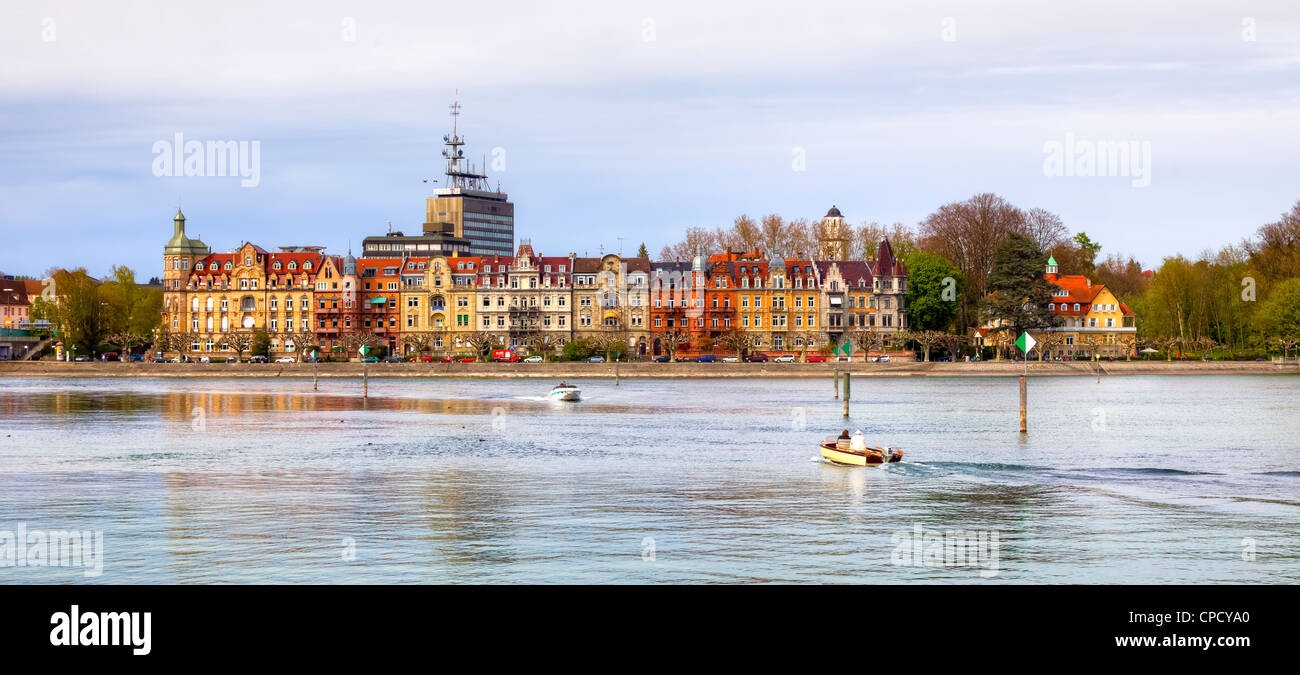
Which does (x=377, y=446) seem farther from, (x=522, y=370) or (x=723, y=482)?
(x=522, y=370)

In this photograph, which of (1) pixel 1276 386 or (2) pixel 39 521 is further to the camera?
(1) pixel 1276 386

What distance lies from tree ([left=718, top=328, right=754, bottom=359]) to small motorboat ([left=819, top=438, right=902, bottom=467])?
93572mm

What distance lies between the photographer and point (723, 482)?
4247cm

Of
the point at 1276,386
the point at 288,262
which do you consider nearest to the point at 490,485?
the point at 1276,386

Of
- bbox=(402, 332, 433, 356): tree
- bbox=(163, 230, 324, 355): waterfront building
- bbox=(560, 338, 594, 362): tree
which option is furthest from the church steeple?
bbox=(163, 230, 324, 355): waterfront building

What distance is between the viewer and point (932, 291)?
140 m

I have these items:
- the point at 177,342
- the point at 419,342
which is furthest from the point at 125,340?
the point at 419,342

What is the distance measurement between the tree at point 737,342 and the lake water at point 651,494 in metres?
59.1

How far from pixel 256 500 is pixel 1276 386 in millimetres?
96126

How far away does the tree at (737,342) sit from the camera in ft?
468

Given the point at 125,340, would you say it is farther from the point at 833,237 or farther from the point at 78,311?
the point at 833,237

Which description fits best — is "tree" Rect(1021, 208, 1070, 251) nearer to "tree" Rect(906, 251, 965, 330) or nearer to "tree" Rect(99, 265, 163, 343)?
"tree" Rect(906, 251, 965, 330)

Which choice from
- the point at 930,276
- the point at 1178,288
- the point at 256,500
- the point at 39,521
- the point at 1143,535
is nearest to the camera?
the point at 1143,535

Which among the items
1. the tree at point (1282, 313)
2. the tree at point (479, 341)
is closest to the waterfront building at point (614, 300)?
the tree at point (479, 341)
